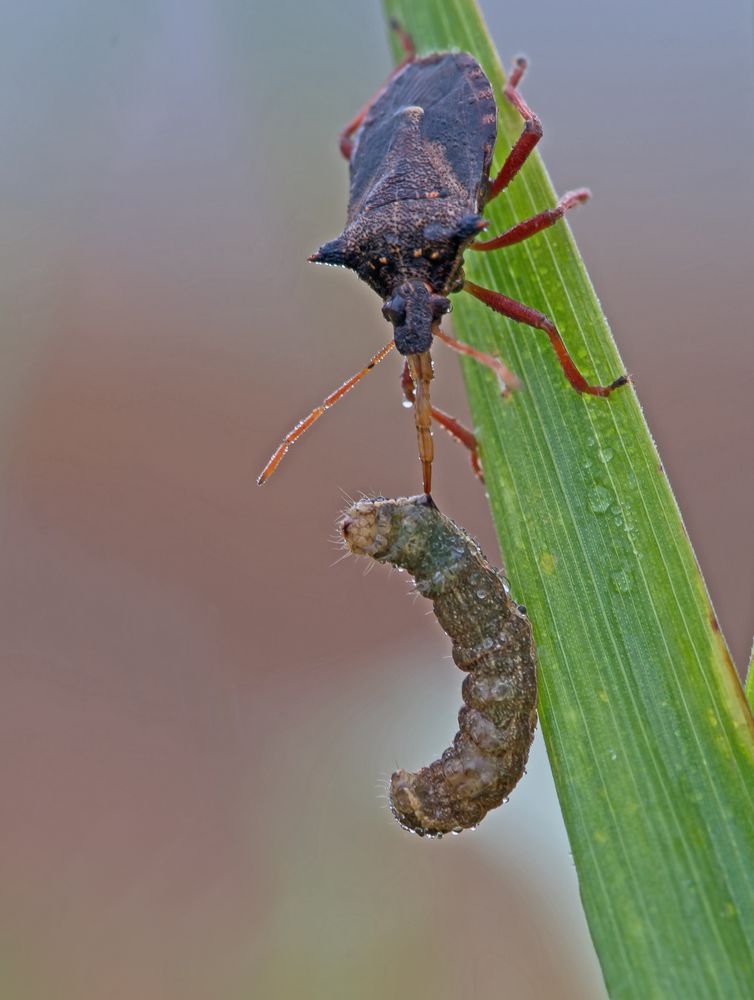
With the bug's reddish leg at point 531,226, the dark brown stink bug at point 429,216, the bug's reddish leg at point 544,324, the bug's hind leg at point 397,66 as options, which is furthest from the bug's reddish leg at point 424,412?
the bug's hind leg at point 397,66

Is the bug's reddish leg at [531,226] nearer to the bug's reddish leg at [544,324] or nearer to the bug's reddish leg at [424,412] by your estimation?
the bug's reddish leg at [544,324]

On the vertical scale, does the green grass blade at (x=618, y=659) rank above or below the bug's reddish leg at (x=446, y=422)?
below

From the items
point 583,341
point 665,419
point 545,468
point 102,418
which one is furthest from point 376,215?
point 102,418

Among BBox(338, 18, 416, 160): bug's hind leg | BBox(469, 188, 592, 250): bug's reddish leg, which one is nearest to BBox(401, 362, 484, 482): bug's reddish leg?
BBox(469, 188, 592, 250): bug's reddish leg

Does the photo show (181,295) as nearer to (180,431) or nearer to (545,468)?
(180,431)

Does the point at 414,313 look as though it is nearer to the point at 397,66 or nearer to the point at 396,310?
the point at 396,310

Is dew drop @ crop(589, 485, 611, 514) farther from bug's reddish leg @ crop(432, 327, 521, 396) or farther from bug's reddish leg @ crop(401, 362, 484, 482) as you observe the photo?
bug's reddish leg @ crop(401, 362, 484, 482)
